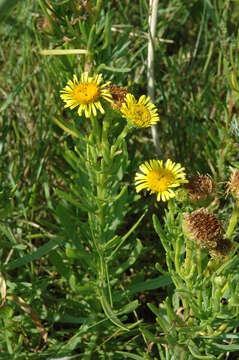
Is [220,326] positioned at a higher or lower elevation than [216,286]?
lower

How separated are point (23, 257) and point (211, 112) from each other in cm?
89

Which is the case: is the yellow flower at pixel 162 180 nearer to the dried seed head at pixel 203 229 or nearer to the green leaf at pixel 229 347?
the dried seed head at pixel 203 229

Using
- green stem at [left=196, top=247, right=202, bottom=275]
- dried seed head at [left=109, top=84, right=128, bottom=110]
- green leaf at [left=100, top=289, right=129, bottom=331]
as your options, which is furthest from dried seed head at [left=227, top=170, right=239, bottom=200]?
green leaf at [left=100, top=289, right=129, bottom=331]

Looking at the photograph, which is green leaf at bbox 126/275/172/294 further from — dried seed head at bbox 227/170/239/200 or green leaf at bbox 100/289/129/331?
dried seed head at bbox 227/170/239/200

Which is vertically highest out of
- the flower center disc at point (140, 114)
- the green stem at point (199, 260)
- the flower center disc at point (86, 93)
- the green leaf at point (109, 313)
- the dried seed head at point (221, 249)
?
the flower center disc at point (86, 93)

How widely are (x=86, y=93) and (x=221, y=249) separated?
0.45m

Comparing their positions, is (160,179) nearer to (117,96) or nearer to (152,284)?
(117,96)

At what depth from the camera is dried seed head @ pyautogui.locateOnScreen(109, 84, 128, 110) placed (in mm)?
1119

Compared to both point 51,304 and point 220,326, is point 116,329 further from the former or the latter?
point 220,326

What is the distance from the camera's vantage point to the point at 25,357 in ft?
4.25

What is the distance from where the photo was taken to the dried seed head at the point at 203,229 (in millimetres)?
963

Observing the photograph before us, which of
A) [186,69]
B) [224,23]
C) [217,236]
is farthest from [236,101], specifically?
[217,236]

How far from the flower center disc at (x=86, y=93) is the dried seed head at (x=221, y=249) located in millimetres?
410

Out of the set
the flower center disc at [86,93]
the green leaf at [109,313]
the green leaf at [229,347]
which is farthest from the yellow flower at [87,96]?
the green leaf at [229,347]
